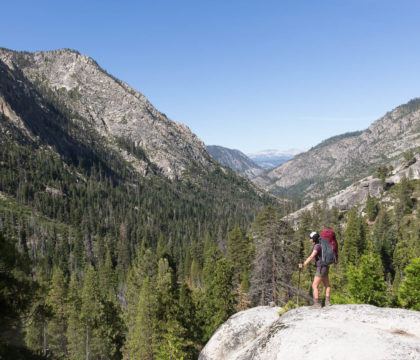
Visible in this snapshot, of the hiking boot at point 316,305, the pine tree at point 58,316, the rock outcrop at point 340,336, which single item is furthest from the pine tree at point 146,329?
the hiking boot at point 316,305

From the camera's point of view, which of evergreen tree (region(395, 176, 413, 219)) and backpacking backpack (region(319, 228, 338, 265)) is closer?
backpacking backpack (region(319, 228, 338, 265))

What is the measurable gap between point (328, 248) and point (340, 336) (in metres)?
4.30

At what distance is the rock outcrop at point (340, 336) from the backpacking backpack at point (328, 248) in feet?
6.09

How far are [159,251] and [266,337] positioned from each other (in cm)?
8841

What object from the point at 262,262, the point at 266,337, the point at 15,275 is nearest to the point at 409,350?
the point at 266,337

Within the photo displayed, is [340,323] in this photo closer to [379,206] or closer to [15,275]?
[15,275]

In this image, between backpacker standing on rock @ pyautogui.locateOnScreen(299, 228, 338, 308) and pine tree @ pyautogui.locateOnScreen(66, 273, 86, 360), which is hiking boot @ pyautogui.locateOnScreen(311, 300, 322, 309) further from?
pine tree @ pyautogui.locateOnScreen(66, 273, 86, 360)

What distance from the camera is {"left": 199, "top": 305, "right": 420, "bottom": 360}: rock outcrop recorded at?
37.4 ft

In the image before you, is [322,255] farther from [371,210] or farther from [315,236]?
[371,210]

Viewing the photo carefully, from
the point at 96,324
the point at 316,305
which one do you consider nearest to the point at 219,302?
the point at 96,324

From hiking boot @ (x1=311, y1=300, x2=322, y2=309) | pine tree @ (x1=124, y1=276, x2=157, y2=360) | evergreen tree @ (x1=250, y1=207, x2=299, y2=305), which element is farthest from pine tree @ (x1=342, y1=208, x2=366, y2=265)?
hiking boot @ (x1=311, y1=300, x2=322, y2=309)

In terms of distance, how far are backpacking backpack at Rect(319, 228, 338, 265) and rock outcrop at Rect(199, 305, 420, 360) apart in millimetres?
1855

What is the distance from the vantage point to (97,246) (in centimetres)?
14662

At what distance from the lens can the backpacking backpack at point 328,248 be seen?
15812 millimetres
